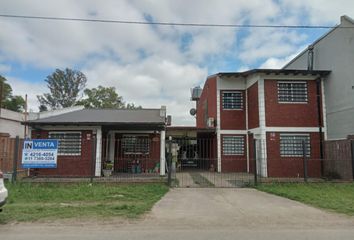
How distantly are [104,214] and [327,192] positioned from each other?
27.9 feet

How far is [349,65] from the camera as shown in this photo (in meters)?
17.5

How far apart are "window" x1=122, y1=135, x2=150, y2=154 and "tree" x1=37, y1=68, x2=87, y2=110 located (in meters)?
44.3

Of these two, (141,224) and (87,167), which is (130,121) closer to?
(87,167)

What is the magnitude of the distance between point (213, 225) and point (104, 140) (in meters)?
13.6

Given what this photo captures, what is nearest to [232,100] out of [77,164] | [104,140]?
[104,140]

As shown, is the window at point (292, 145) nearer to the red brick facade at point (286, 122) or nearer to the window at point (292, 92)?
the red brick facade at point (286, 122)

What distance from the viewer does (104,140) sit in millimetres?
19500

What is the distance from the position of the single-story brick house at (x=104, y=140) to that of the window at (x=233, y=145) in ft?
16.3

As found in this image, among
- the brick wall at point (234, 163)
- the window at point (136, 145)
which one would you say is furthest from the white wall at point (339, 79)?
the window at point (136, 145)

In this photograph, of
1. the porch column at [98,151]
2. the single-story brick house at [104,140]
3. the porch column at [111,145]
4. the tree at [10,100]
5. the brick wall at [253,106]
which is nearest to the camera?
the porch column at [98,151]

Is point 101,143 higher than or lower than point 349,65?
lower

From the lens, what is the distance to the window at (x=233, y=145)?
2209 centimetres

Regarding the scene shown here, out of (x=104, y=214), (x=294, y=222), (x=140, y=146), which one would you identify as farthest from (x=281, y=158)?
(x=104, y=214)

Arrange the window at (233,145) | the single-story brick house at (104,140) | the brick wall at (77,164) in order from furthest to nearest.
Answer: the window at (233,145)
the brick wall at (77,164)
the single-story brick house at (104,140)
